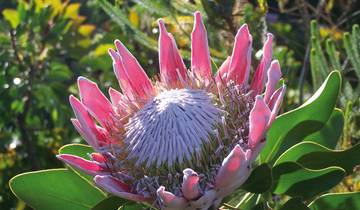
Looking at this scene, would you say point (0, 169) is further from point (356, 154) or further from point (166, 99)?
point (356, 154)

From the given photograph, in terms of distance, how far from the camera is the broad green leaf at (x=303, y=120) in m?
1.87

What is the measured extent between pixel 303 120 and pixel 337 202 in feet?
0.72

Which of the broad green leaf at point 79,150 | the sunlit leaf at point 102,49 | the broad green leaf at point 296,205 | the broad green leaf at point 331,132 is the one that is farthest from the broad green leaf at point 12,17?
the broad green leaf at point 296,205

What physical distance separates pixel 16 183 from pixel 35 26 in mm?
1730

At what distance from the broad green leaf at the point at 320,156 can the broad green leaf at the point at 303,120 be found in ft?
0.25

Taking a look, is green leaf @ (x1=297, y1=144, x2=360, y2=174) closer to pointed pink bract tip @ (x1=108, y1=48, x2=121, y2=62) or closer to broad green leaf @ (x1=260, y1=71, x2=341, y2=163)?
broad green leaf @ (x1=260, y1=71, x2=341, y2=163)

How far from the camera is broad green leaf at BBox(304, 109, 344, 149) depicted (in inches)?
76.9

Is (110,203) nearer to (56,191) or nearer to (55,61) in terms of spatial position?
(56,191)

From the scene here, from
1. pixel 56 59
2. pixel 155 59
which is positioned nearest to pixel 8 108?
pixel 56 59

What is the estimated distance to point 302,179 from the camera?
183cm

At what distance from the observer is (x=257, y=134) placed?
5.37 ft

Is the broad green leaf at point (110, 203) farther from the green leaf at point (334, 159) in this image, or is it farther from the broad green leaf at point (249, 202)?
the green leaf at point (334, 159)

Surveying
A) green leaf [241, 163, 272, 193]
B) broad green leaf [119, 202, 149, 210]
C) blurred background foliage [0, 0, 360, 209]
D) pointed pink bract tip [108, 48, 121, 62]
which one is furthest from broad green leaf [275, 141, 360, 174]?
blurred background foliage [0, 0, 360, 209]

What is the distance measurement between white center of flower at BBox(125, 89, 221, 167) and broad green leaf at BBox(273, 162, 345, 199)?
20 cm
